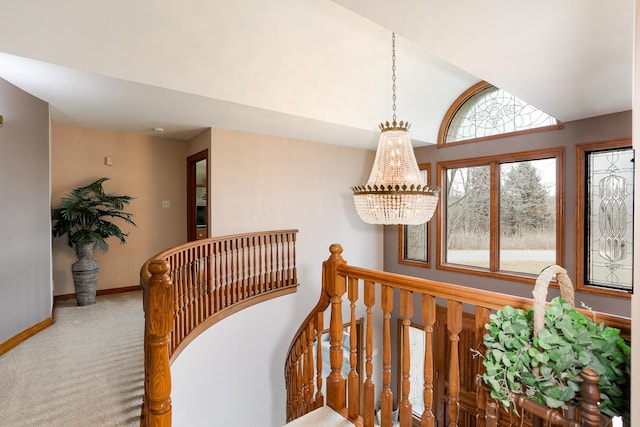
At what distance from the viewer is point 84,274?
420 centimetres

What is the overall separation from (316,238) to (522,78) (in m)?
3.72

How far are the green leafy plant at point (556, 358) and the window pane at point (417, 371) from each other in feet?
16.1

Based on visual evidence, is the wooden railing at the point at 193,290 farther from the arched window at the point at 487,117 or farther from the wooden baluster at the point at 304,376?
the arched window at the point at 487,117

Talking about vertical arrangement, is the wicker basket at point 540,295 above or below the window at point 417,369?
above

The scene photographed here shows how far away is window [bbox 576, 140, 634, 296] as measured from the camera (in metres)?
3.79

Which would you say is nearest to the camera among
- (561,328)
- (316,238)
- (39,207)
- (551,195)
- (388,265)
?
(561,328)

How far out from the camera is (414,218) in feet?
10.2

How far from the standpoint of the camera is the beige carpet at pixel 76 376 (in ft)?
6.84

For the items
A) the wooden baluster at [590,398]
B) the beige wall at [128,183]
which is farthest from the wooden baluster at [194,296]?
the wooden baluster at [590,398]

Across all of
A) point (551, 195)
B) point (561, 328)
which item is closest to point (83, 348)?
point (561, 328)

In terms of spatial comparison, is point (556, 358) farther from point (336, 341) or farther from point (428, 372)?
point (336, 341)

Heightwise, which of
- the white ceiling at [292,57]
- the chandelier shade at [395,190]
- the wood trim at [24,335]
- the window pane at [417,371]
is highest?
the white ceiling at [292,57]

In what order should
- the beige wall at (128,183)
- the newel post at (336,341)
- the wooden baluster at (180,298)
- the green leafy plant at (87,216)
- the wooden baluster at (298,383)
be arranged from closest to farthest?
1. the newel post at (336,341)
2. the wooden baluster at (298,383)
3. the wooden baluster at (180,298)
4. the green leafy plant at (87,216)
5. the beige wall at (128,183)

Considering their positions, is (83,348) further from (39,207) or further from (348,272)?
(348,272)
